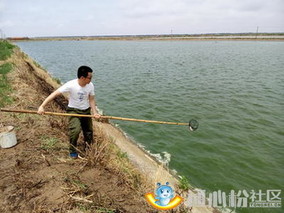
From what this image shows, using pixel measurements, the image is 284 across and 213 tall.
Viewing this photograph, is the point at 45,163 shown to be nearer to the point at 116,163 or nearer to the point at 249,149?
the point at 116,163

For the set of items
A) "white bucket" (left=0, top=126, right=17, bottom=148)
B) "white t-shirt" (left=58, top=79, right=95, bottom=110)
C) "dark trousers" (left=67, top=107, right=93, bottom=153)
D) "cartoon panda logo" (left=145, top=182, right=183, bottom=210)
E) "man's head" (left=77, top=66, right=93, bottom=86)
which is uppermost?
"man's head" (left=77, top=66, right=93, bottom=86)

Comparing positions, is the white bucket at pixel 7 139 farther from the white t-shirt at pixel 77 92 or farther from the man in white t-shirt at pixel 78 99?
the white t-shirt at pixel 77 92

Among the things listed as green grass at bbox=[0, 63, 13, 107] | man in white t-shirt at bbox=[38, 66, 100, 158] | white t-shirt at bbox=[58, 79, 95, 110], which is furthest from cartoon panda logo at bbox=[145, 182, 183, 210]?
green grass at bbox=[0, 63, 13, 107]

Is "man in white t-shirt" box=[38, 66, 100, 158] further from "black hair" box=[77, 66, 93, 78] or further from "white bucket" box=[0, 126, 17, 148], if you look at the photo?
"white bucket" box=[0, 126, 17, 148]

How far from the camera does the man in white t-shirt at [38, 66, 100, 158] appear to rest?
4.28 meters

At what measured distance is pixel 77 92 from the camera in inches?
175

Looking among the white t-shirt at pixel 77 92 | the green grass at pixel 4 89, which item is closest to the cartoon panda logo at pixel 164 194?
the white t-shirt at pixel 77 92

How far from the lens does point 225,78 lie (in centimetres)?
1914

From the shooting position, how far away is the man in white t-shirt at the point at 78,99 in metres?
4.28

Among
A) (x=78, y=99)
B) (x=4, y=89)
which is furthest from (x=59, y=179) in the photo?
(x=4, y=89)

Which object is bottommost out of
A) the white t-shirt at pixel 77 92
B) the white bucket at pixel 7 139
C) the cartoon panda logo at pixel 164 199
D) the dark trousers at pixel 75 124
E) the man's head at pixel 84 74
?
the cartoon panda logo at pixel 164 199

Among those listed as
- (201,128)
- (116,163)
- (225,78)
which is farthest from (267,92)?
(116,163)

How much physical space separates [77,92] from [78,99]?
19 centimetres

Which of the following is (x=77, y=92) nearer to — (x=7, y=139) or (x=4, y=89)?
(x=7, y=139)
